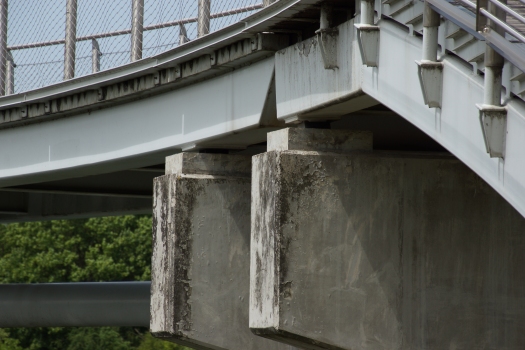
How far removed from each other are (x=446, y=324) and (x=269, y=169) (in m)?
1.94

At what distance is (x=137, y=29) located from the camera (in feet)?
42.0

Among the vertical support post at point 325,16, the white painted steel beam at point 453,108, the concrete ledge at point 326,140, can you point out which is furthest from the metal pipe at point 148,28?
the white painted steel beam at point 453,108

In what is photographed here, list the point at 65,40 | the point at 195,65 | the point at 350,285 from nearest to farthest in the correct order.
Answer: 1. the point at 350,285
2. the point at 195,65
3. the point at 65,40

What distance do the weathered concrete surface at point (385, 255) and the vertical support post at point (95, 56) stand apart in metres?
4.45

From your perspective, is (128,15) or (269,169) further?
(128,15)

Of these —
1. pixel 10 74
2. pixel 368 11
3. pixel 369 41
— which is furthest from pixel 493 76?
pixel 10 74

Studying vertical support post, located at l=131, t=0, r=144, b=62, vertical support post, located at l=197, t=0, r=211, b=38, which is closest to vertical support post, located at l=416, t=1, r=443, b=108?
vertical support post, located at l=197, t=0, r=211, b=38

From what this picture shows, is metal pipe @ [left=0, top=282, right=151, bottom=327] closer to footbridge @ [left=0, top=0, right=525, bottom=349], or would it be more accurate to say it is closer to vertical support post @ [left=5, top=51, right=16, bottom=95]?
vertical support post @ [left=5, top=51, right=16, bottom=95]

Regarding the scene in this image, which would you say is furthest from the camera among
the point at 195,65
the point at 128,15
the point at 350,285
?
the point at 128,15

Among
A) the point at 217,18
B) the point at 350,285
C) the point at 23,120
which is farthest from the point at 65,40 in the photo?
the point at 350,285

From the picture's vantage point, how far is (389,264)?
9.41 metres

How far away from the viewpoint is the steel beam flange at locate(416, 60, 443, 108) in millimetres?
7184

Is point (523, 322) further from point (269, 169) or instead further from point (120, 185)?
point (120, 185)

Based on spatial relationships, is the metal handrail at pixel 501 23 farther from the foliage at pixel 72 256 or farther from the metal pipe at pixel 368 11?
the foliage at pixel 72 256
